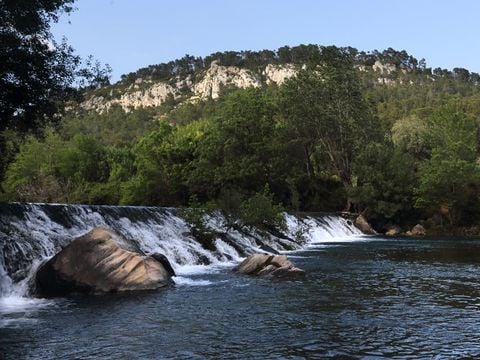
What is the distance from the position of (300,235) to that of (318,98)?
2640 centimetres

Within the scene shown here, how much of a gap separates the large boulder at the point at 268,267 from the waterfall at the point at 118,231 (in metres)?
3.43

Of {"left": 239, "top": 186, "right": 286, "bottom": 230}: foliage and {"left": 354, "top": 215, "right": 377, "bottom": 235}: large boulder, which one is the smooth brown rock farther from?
{"left": 239, "top": 186, "right": 286, "bottom": 230}: foliage

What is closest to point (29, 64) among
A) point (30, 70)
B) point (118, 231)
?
point (30, 70)

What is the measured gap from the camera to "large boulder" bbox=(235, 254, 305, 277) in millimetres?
21281

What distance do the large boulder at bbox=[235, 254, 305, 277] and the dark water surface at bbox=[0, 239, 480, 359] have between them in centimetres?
129

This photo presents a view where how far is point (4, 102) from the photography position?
20.8m

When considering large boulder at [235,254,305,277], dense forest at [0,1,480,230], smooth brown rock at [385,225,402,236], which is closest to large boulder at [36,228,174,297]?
large boulder at [235,254,305,277]

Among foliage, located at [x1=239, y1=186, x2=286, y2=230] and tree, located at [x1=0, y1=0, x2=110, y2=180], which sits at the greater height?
tree, located at [x1=0, y1=0, x2=110, y2=180]

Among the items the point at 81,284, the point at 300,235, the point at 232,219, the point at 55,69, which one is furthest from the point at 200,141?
the point at 81,284

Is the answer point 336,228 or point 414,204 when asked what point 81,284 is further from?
point 414,204

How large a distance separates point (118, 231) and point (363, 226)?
38556mm

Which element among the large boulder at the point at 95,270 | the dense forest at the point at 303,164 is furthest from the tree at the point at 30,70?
the dense forest at the point at 303,164

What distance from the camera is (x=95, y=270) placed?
17.3 m

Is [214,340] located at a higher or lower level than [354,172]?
lower
